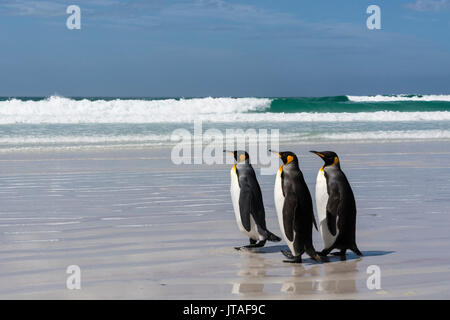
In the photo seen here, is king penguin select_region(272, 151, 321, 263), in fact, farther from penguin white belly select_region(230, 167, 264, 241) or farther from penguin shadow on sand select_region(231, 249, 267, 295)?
penguin white belly select_region(230, 167, 264, 241)

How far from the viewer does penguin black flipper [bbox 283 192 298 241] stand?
444cm

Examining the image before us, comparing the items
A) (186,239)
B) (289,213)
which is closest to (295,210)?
(289,213)

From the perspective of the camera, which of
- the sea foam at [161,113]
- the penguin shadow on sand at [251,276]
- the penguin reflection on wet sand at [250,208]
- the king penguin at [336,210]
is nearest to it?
the penguin shadow on sand at [251,276]

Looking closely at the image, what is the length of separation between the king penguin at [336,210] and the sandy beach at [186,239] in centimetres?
14

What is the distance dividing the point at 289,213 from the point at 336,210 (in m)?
0.35

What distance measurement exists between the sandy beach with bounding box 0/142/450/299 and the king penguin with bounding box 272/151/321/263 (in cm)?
12

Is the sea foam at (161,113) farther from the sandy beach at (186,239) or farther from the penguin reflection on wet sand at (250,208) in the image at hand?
the penguin reflection on wet sand at (250,208)

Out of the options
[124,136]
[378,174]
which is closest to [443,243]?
[378,174]

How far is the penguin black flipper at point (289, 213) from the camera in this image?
4441 mm

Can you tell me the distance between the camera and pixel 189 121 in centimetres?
2427

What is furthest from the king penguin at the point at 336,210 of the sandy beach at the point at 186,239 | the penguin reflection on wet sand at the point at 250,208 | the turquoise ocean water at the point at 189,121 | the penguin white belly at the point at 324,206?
the turquoise ocean water at the point at 189,121

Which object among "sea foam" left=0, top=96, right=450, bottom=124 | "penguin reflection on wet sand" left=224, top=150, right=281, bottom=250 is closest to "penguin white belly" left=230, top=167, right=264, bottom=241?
"penguin reflection on wet sand" left=224, top=150, right=281, bottom=250
